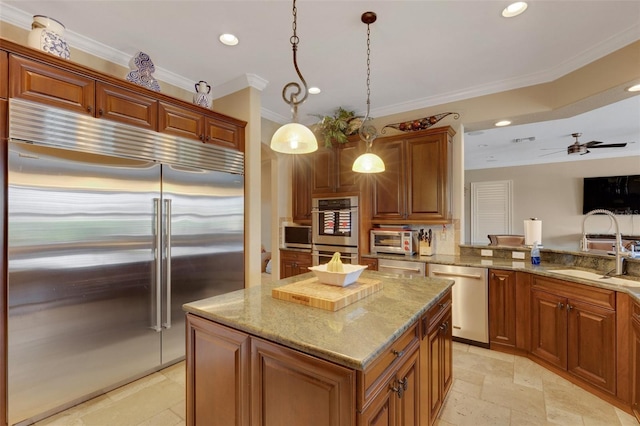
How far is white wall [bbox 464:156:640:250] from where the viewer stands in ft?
20.7

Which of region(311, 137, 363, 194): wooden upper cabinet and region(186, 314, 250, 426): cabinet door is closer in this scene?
region(186, 314, 250, 426): cabinet door

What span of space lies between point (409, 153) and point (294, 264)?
2246 mm

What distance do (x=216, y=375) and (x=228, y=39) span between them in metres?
2.51

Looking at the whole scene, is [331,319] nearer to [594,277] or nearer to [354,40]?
[354,40]

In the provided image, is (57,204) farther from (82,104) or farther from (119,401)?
(119,401)

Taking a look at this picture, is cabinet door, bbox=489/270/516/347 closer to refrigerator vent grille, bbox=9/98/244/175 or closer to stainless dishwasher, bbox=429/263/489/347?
stainless dishwasher, bbox=429/263/489/347

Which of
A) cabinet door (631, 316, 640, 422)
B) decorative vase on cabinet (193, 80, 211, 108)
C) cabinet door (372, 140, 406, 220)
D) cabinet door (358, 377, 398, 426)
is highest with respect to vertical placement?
decorative vase on cabinet (193, 80, 211, 108)

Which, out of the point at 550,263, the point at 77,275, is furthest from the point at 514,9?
the point at 77,275

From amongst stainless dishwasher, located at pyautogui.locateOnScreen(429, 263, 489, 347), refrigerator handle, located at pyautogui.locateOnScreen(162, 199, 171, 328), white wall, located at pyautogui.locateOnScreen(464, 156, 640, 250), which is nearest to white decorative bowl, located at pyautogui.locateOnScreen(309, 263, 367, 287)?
refrigerator handle, located at pyautogui.locateOnScreen(162, 199, 171, 328)

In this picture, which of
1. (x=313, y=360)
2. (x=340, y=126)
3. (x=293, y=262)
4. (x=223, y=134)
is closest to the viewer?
(x=313, y=360)

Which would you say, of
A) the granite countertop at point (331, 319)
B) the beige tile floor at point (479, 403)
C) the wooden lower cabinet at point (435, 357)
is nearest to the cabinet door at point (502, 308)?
the beige tile floor at point (479, 403)

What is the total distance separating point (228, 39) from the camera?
8.09ft

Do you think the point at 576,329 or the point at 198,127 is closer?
the point at 576,329

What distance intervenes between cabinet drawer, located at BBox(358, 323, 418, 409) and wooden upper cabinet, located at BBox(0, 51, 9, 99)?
255 centimetres
